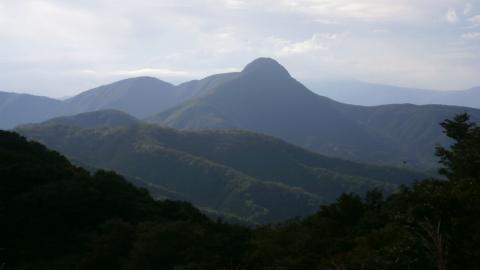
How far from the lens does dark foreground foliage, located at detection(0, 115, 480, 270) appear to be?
48.9 ft

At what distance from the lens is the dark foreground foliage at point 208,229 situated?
14.9 m

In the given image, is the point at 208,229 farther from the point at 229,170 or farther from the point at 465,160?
the point at 229,170

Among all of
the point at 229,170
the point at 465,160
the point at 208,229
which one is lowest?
the point at 229,170

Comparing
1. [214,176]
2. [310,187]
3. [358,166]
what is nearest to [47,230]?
[214,176]

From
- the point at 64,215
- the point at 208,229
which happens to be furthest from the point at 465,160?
the point at 64,215

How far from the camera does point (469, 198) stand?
15.9m

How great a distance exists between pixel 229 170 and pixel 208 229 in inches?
4963

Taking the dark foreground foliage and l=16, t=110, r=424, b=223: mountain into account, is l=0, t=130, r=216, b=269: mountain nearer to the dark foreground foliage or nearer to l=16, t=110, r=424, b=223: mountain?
the dark foreground foliage

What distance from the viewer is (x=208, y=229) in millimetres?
28594

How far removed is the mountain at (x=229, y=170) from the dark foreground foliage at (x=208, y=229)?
90.2 meters

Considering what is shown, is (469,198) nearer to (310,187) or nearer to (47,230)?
(47,230)

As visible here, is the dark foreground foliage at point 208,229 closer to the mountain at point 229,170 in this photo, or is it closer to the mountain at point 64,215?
the mountain at point 64,215

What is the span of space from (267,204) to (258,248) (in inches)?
4355

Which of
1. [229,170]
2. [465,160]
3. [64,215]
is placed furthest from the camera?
[229,170]
